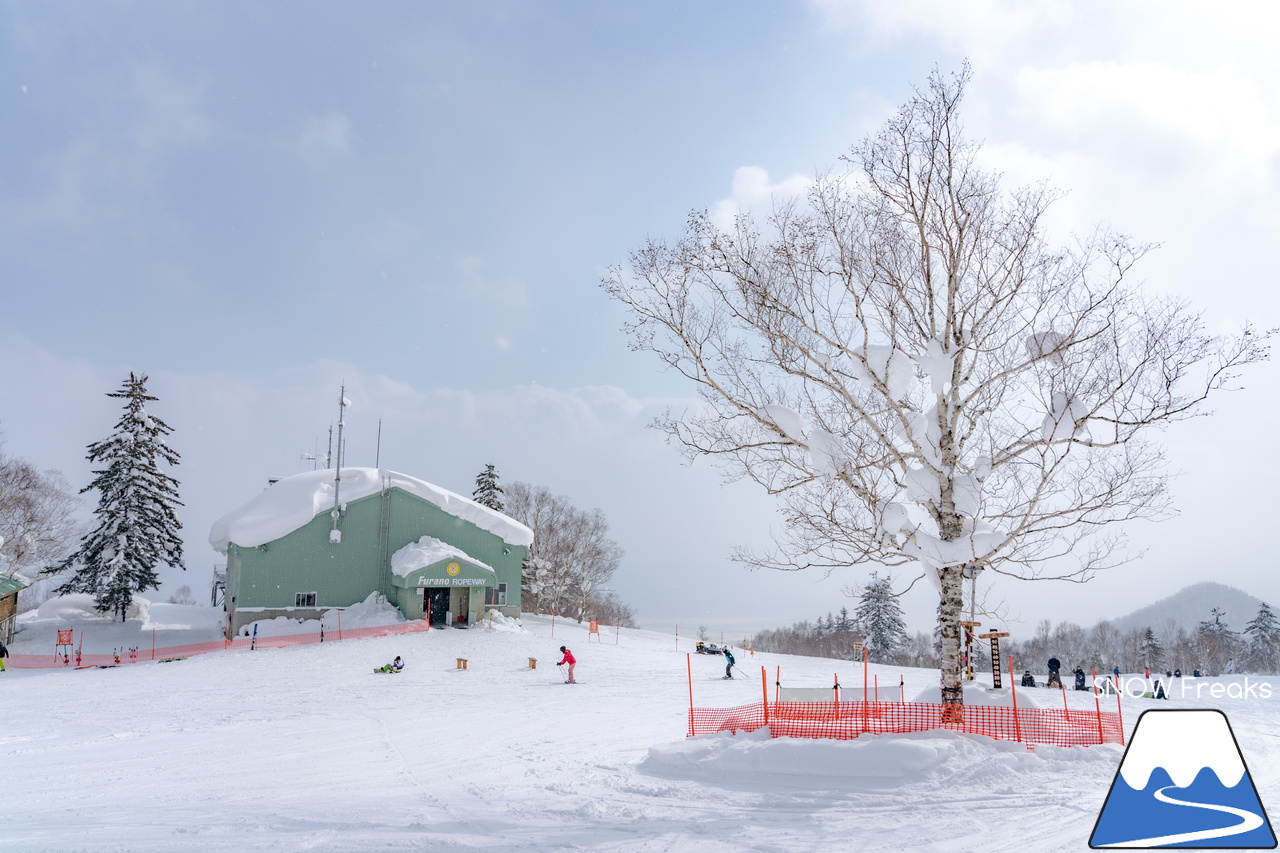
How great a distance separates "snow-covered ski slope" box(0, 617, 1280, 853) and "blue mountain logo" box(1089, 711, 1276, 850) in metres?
2.79

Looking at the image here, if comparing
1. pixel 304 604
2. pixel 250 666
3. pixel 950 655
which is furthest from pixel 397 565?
pixel 950 655

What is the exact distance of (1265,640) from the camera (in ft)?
179

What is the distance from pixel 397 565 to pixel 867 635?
3958 cm

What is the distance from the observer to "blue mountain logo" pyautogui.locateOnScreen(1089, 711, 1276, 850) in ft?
13.1

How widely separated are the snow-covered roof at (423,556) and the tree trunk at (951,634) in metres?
26.4

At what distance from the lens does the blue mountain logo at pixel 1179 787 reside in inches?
158

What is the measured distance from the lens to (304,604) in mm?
32562

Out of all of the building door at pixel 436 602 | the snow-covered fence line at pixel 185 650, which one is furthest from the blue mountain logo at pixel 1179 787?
the building door at pixel 436 602

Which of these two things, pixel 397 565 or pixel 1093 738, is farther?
pixel 397 565

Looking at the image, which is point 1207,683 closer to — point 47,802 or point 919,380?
point 919,380

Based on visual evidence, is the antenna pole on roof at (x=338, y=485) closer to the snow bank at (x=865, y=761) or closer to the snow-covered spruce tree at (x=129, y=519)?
the snow-covered spruce tree at (x=129, y=519)

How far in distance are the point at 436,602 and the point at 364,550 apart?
13.8 feet

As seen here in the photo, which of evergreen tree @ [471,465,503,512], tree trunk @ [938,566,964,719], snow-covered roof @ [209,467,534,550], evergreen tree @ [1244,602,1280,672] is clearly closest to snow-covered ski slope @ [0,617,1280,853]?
tree trunk @ [938,566,964,719]

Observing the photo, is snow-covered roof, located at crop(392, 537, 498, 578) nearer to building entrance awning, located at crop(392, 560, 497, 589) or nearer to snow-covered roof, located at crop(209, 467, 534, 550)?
building entrance awning, located at crop(392, 560, 497, 589)
